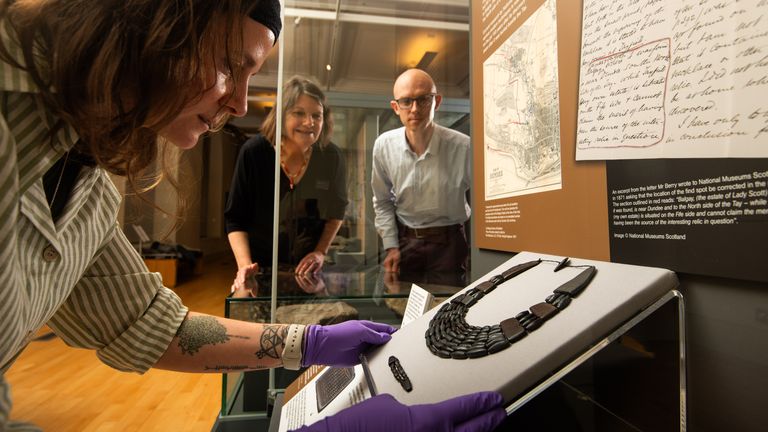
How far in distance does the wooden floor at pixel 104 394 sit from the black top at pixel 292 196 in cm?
32

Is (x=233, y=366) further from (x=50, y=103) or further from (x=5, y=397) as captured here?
(x=50, y=103)

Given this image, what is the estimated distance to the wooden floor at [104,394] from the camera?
1.49 m

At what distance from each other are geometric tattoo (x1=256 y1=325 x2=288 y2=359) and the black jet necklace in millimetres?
377

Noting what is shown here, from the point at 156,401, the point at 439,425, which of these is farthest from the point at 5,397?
the point at 156,401

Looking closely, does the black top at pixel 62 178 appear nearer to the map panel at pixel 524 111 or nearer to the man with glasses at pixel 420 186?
the map panel at pixel 524 111

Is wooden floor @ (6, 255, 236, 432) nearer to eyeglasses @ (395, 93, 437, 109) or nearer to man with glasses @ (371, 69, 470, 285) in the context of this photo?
man with glasses @ (371, 69, 470, 285)

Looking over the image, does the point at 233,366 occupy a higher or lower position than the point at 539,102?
lower

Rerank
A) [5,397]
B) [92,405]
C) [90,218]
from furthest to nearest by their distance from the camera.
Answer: [92,405], [90,218], [5,397]

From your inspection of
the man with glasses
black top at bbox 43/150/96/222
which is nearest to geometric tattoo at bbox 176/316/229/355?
black top at bbox 43/150/96/222

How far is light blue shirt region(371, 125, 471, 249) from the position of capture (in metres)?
1.60

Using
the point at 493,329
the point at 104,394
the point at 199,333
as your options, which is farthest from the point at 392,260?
the point at 104,394

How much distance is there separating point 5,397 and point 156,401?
177cm

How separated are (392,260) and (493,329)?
46.1 inches

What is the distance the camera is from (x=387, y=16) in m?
1.86
